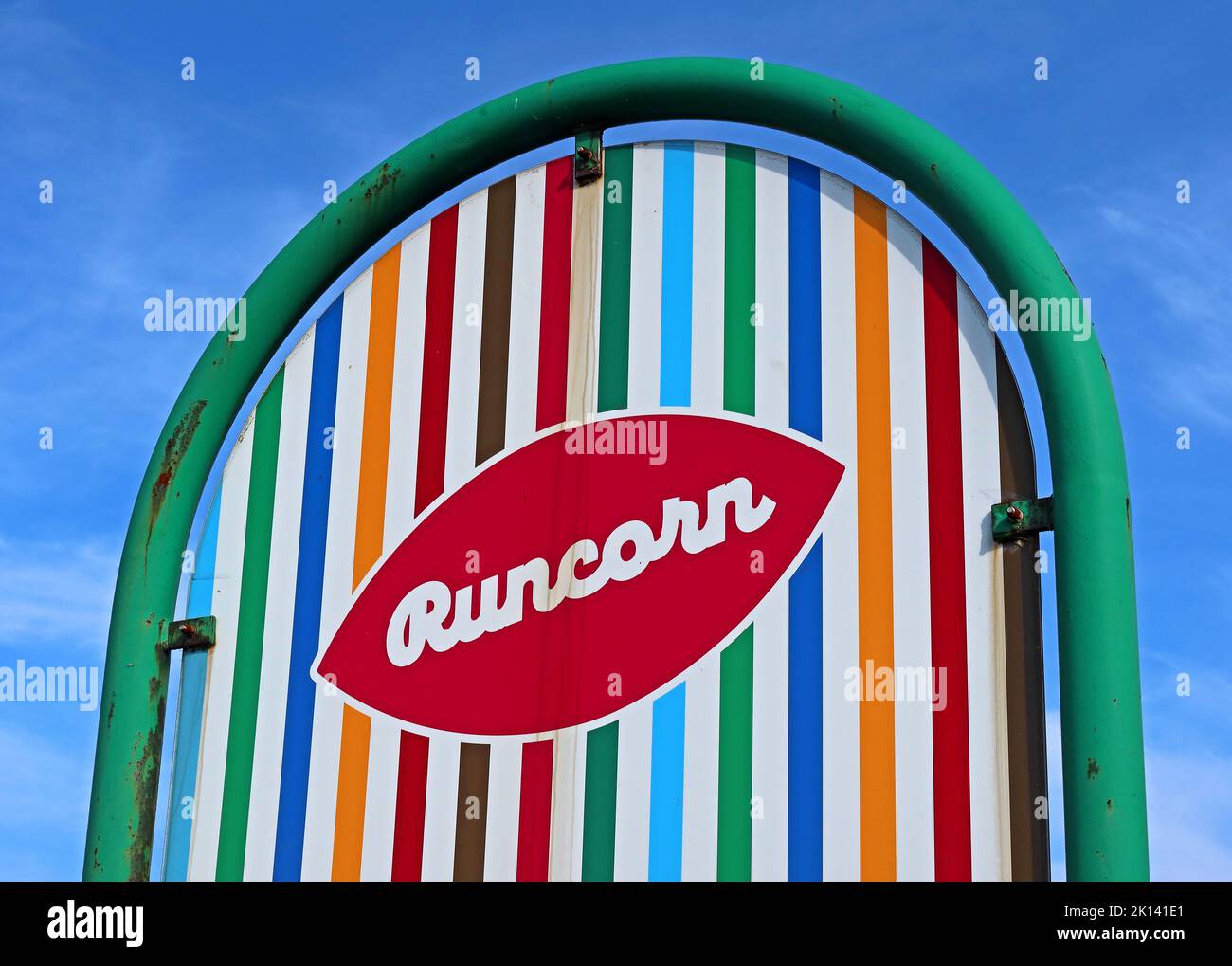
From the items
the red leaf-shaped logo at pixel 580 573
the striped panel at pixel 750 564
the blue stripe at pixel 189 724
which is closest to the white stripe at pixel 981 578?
the striped panel at pixel 750 564

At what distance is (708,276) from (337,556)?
1595 mm

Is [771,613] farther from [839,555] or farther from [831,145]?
[831,145]

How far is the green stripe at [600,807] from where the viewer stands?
540 cm

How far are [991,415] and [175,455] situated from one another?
2902 millimetres

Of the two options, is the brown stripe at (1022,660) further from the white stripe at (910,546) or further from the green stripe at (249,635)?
the green stripe at (249,635)

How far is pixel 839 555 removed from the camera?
5.44 m

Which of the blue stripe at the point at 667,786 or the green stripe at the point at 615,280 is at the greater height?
the green stripe at the point at 615,280

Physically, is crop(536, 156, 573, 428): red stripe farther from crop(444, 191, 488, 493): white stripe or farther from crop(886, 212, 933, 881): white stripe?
crop(886, 212, 933, 881): white stripe

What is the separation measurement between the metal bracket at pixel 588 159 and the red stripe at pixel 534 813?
2016 millimetres

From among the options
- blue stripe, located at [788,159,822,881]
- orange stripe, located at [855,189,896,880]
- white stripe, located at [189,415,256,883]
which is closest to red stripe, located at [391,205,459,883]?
white stripe, located at [189,415,256,883]

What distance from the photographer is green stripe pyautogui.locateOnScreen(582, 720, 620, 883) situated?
5398 mm

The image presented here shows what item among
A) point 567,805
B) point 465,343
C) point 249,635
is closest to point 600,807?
point 567,805

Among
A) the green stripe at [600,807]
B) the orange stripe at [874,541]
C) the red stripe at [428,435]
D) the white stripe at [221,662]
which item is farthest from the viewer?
the white stripe at [221,662]

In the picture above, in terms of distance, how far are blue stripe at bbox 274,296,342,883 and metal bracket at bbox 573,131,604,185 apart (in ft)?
3.27
